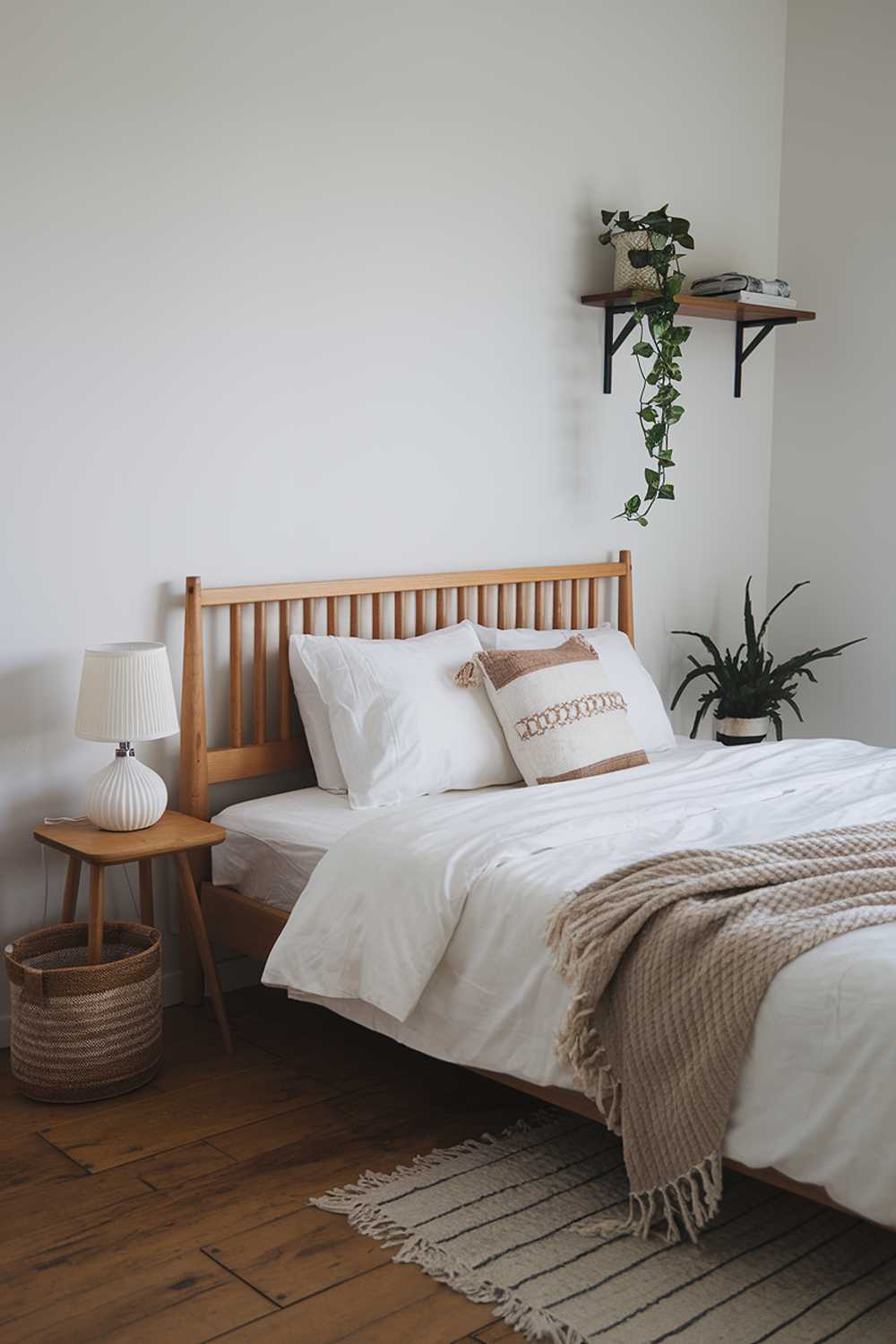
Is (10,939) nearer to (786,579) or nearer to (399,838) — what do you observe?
(399,838)

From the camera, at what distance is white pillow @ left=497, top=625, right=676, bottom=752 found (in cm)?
360

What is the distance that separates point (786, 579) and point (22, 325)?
2888 millimetres

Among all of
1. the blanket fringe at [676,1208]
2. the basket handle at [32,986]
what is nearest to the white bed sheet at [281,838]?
the basket handle at [32,986]

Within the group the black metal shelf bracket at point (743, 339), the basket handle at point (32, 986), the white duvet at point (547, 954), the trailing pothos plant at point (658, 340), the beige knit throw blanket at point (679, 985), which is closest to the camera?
the white duvet at point (547, 954)

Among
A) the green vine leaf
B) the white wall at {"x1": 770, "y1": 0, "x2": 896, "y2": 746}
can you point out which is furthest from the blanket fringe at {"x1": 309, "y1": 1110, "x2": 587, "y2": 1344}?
the white wall at {"x1": 770, "y1": 0, "x2": 896, "y2": 746}

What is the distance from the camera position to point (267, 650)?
3.34 m

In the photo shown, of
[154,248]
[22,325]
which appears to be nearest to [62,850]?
[22,325]

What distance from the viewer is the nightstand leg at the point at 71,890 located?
9.46ft

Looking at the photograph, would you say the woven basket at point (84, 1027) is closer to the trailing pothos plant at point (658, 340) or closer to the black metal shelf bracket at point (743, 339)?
the trailing pothos plant at point (658, 340)

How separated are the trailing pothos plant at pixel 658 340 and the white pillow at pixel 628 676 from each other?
0.50 metres

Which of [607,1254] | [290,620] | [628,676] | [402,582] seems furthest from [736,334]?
[607,1254]

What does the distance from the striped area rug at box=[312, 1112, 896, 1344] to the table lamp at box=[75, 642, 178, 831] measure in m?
0.94

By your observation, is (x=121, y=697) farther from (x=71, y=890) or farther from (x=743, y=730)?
(x=743, y=730)

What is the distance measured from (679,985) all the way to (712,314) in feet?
9.19
